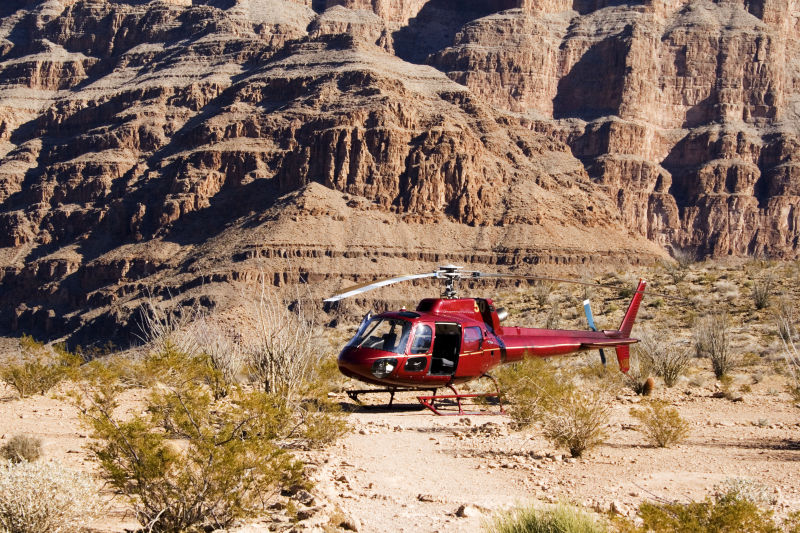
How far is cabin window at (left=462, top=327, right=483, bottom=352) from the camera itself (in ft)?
50.8

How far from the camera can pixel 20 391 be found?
1806cm

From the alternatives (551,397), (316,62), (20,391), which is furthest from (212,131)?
(551,397)

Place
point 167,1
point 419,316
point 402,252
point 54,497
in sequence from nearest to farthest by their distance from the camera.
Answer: point 54,497 → point 419,316 → point 402,252 → point 167,1

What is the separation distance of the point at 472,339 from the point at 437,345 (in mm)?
632

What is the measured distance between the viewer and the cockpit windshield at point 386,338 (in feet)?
48.4

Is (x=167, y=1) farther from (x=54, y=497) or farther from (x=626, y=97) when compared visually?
(x=54, y=497)

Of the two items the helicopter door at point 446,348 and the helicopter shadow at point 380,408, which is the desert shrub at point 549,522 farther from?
the helicopter shadow at point 380,408

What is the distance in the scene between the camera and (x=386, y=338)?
14930mm

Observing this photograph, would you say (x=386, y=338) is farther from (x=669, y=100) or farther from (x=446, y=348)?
(x=669, y=100)

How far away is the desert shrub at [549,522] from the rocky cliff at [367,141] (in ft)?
206

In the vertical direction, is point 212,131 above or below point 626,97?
below

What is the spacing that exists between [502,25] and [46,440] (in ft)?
437

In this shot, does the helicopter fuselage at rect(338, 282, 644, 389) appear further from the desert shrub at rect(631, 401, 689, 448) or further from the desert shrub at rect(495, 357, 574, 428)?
the desert shrub at rect(631, 401, 689, 448)

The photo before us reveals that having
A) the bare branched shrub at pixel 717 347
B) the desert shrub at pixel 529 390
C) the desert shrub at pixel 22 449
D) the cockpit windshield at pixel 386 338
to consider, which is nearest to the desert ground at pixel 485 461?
the desert shrub at pixel 22 449
